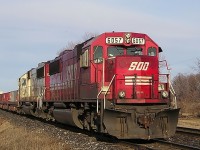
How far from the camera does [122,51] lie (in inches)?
504

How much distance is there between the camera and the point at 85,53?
525 inches

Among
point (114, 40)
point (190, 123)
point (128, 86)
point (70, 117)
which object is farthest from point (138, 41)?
point (190, 123)

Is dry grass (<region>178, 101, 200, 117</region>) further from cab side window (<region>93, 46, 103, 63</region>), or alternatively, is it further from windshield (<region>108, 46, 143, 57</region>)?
cab side window (<region>93, 46, 103, 63</region>)

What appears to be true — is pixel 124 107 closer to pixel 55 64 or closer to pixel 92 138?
pixel 92 138

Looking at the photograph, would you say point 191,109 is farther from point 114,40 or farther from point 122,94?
point 122,94

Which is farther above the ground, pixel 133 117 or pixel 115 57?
pixel 115 57

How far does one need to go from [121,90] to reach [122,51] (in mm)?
1651

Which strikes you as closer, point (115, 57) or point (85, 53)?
point (115, 57)

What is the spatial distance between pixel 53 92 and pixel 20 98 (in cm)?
1226

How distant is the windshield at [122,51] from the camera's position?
12.8 metres

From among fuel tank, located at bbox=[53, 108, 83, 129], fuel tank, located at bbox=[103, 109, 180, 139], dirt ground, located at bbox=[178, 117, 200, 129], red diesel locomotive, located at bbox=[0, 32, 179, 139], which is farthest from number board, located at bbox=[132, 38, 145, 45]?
dirt ground, located at bbox=[178, 117, 200, 129]

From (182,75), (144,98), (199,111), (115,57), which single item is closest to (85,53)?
(115,57)

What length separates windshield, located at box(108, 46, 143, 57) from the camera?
12.8m

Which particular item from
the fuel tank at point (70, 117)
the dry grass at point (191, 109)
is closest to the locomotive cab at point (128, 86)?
the fuel tank at point (70, 117)
